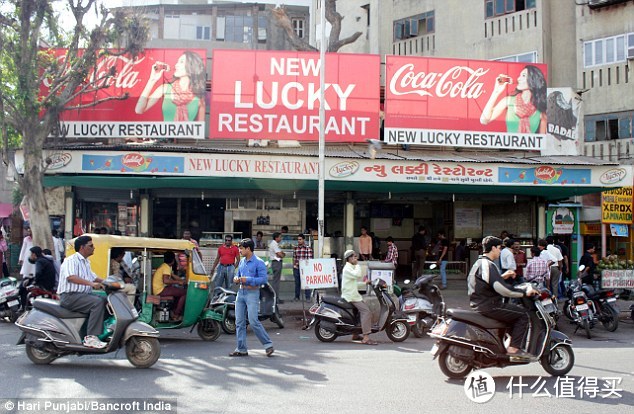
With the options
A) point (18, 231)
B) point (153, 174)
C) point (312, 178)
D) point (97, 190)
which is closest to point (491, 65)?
point (312, 178)

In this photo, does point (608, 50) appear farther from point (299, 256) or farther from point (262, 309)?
point (262, 309)

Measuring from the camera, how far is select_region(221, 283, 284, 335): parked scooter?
12.4 m

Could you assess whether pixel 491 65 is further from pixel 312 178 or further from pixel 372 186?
pixel 312 178

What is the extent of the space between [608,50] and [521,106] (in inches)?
294

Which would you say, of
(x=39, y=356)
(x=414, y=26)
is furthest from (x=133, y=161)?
(x=414, y=26)

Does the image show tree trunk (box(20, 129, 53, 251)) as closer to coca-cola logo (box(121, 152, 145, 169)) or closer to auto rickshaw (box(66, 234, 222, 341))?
coca-cola logo (box(121, 152, 145, 169))

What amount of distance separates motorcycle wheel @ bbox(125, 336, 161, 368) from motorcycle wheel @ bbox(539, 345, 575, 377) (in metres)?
4.97

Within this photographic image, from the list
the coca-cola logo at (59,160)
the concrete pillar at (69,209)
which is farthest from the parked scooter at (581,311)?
the concrete pillar at (69,209)

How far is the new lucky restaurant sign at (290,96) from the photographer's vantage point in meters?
19.2

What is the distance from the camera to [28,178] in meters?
15.5

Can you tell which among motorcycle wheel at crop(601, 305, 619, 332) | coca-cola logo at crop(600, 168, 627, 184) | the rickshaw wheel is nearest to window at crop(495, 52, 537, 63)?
coca-cola logo at crop(600, 168, 627, 184)

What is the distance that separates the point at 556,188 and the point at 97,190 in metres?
13.0

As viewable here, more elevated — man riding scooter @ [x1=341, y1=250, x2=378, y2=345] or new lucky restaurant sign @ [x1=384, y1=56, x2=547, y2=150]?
new lucky restaurant sign @ [x1=384, y1=56, x2=547, y2=150]

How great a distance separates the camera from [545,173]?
728 inches
